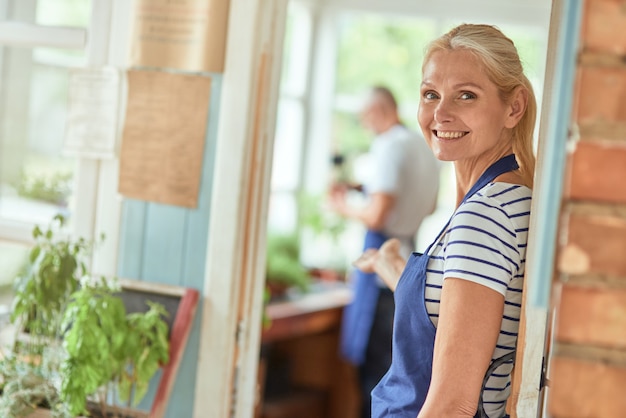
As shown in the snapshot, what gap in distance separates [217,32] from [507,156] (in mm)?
1021

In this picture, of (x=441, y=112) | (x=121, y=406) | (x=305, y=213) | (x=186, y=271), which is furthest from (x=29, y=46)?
→ (x=305, y=213)

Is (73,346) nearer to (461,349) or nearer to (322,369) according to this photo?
(461,349)

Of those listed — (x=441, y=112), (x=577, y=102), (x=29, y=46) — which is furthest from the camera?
(x=29, y=46)

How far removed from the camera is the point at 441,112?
1648 millimetres

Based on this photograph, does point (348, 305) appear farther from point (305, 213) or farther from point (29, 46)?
point (29, 46)

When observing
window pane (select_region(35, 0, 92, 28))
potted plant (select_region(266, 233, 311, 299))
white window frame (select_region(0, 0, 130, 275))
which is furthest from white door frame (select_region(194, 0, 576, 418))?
potted plant (select_region(266, 233, 311, 299))

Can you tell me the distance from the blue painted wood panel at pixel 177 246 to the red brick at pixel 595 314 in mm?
1537

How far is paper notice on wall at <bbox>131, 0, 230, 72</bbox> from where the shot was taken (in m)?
2.34

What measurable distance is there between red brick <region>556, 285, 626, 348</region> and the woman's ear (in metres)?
→ 0.74

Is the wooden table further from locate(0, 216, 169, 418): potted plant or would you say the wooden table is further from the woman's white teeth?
the woman's white teeth

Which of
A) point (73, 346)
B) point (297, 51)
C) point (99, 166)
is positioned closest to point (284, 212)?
point (297, 51)

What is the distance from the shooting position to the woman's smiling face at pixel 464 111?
1621 millimetres

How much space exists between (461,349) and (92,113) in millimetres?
1505

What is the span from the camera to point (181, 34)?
2.37 metres
